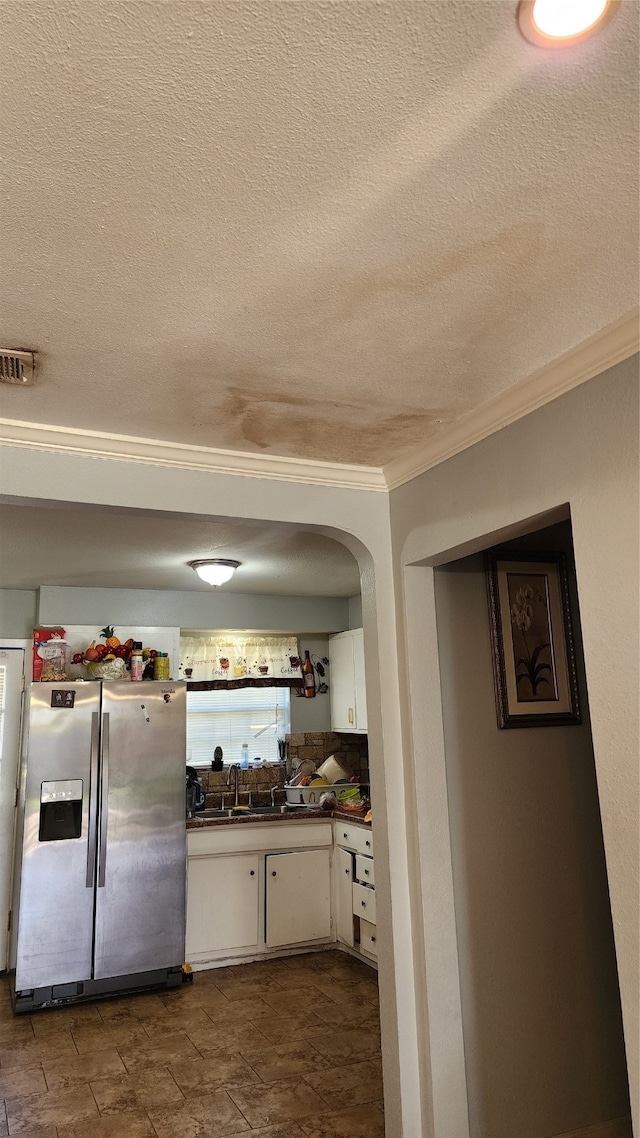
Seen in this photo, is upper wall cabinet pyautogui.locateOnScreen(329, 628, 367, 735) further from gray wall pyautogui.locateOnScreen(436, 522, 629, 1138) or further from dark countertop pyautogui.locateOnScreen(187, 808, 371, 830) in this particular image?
gray wall pyautogui.locateOnScreen(436, 522, 629, 1138)

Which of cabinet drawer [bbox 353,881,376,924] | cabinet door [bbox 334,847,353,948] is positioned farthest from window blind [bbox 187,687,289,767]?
cabinet drawer [bbox 353,881,376,924]

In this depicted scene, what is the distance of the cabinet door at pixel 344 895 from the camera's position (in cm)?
499

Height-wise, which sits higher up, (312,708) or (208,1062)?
(312,708)

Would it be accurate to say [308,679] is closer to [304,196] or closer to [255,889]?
[255,889]

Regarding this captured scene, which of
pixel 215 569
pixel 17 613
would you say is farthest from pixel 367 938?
pixel 17 613

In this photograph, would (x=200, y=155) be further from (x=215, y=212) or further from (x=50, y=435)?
(x=50, y=435)

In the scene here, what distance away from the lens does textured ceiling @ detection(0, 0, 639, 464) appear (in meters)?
1.10

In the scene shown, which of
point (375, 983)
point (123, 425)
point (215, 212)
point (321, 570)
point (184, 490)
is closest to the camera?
point (215, 212)

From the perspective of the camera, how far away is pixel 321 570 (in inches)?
202

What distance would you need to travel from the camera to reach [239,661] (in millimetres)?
6020

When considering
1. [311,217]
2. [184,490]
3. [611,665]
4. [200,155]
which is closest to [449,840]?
[611,665]

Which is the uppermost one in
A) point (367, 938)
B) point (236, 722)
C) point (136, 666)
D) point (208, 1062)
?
point (136, 666)

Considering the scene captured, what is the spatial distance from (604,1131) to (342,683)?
358cm

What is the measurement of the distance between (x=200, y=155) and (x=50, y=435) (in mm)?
1389
